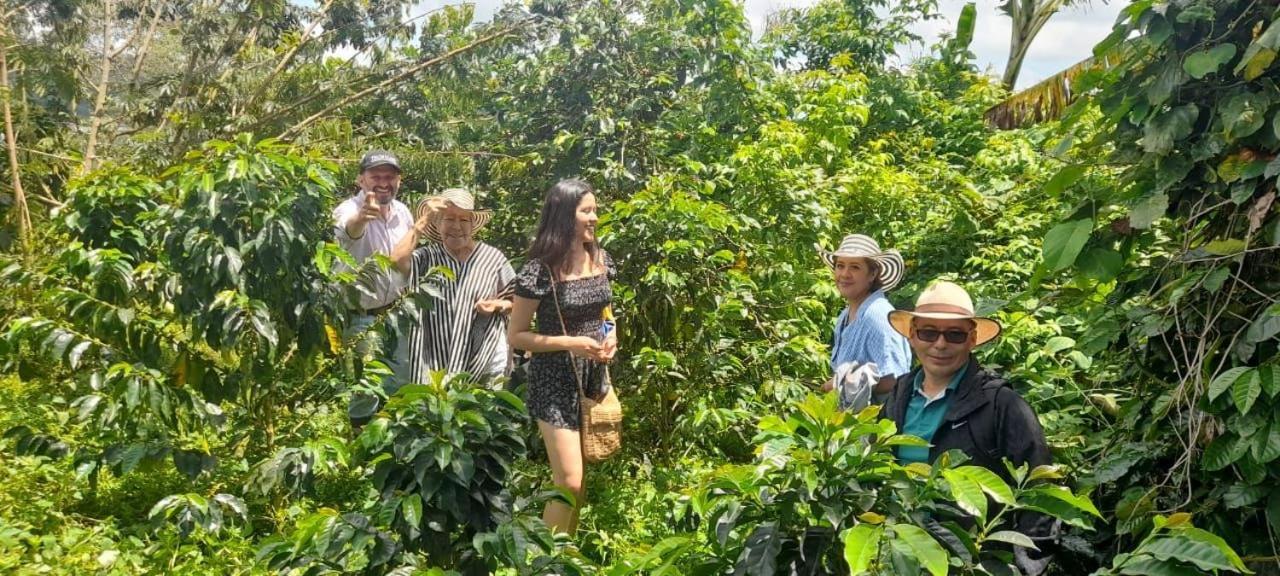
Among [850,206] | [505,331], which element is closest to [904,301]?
[850,206]

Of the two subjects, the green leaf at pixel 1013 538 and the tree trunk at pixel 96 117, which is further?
the tree trunk at pixel 96 117

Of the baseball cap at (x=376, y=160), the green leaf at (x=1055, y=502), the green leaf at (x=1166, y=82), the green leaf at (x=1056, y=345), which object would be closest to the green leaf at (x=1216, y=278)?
the green leaf at (x=1166, y=82)

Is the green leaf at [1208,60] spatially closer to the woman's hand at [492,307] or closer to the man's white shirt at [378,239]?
the woman's hand at [492,307]

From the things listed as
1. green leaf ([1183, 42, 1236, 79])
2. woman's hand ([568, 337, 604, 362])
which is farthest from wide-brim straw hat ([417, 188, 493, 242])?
green leaf ([1183, 42, 1236, 79])

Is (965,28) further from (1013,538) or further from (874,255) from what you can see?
(1013,538)

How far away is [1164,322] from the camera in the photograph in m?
2.36

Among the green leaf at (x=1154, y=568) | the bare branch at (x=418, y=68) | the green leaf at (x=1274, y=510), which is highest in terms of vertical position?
the bare branch at (x=418, y=68)

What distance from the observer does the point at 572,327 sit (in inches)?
140

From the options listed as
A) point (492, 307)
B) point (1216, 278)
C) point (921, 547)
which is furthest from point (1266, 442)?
point (492, 307)

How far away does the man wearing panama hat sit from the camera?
2.28 meters

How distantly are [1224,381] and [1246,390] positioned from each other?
0.05 m

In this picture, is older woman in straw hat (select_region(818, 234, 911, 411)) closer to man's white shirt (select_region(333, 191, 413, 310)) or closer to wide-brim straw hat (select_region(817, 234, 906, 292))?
wide-brim straw hat (select_region(817, 234, 906, 292))

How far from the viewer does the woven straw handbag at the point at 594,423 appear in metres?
3.51

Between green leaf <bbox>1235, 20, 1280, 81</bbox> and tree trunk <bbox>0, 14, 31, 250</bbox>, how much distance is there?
571 cm
